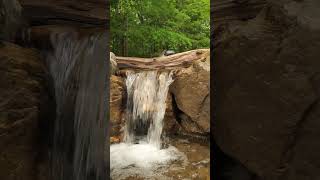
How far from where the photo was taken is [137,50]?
1230 cm

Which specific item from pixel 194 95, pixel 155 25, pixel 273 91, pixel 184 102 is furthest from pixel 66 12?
pixel 155 25

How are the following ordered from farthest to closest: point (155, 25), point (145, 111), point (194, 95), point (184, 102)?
point (155, 25) < point (145, 111) < point (184, 102) < point (194, 95)

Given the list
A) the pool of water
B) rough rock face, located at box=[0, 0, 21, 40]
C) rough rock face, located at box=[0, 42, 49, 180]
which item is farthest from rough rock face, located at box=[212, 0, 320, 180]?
the pool of water

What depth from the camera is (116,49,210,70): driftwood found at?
8500 mm

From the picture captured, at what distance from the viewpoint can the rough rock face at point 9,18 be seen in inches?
60.6

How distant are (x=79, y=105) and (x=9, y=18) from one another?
0.84 metres

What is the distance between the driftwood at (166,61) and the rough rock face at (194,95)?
495 mm

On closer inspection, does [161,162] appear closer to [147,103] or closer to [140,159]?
[140,159]

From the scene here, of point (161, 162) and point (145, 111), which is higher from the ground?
point (145, 111)

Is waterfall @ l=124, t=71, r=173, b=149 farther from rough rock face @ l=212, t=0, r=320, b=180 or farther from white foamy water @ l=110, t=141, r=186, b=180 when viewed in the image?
rough rock face @ l=212, t=0, r=320, b=180

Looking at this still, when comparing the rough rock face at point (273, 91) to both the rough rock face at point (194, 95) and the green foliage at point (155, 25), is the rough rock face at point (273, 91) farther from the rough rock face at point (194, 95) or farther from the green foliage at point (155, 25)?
the green foliage at point (155, 25)

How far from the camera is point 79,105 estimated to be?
7.12 feet

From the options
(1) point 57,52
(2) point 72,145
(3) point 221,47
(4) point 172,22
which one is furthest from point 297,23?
(4) point 172,22

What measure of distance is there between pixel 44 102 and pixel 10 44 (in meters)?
0.44
